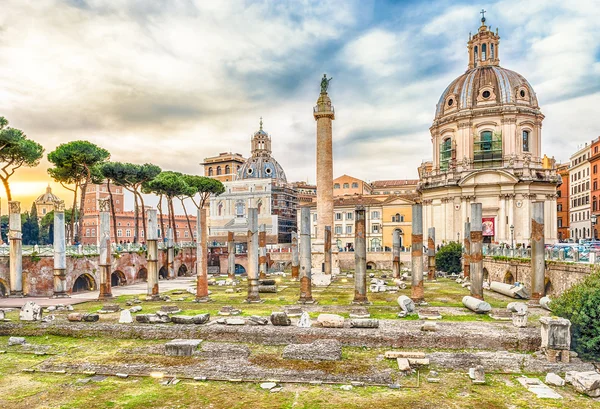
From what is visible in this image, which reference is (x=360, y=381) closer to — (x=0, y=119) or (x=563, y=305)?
(x=563, y=305)

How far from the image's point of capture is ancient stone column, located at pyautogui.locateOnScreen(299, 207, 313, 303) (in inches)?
774

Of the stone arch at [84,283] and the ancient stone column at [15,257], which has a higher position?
the ancient stone column at [15,257]

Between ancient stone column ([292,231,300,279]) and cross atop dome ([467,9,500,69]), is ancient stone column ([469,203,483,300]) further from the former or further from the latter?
cross atop dome ([467,9,500,69])

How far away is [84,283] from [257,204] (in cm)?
3921

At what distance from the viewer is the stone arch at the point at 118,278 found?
31.3 m

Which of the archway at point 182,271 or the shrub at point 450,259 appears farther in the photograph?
the archway at point 182,271

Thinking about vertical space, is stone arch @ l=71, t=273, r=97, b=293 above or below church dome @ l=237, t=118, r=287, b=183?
below

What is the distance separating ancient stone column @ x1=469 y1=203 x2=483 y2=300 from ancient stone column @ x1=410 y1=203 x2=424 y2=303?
105 inches

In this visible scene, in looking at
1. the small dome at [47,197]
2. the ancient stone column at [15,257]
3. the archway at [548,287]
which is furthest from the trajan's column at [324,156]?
the small dome at [47,197]

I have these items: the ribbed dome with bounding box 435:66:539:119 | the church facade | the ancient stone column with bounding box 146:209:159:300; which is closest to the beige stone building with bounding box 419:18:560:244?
the ribbed dome with bounding box 435:66:539:119

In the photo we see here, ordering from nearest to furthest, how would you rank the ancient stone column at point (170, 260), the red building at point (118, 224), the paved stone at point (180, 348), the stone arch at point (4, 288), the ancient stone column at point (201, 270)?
the paved stone at point (180, 348) → the ancient stone column at point (201, 270) → the stone arch at point (4, 288) → the ancient stone column at point (170, 260) → the red building at point (118, 224)

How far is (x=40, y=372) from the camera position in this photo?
1088 cm

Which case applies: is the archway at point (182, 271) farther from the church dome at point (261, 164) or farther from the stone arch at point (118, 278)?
the church dome at point (261, 164)

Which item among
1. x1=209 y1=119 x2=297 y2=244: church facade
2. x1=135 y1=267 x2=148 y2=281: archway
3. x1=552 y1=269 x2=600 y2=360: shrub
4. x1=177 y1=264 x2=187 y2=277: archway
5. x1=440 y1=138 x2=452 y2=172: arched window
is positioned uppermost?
x1=440 y1=138 x2=452 y2=172: arched window
